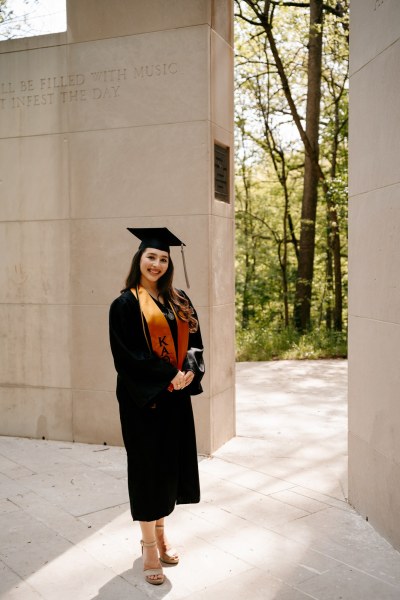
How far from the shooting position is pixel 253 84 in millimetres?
18953

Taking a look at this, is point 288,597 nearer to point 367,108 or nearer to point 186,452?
point 186,452

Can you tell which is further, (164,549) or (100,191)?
(100,191)

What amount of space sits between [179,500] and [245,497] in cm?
123

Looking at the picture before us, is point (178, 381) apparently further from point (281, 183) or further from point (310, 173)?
point (281, 183)

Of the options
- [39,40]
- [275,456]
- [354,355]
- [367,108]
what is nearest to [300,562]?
[354,355]

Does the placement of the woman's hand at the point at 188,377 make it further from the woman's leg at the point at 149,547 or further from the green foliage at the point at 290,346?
the green foliage at the point at 290,346

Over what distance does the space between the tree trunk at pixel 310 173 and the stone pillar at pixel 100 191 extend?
30.0 ft

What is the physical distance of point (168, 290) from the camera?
395 centimetres

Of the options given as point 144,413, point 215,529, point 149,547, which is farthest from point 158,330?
point 215,529

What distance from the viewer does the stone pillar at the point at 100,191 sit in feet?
19.6

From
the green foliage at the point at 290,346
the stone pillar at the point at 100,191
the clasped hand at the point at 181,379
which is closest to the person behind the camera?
the clasped hand at the point at 181,379

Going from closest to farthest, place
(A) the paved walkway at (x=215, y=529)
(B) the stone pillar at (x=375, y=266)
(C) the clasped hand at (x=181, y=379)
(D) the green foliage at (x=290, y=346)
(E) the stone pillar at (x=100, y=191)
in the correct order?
(A) the paved walkway at (x=215, y=529)
(C) the clasped hand at (x=181, y=379)
(B) the stone pillar at (x=375, y=266)
(E) the stone pillar at (x=100, y=191)
(D) the green foliage at (x=290, y=346)

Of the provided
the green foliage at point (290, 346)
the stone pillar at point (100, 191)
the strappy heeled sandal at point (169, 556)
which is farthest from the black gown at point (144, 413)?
the green foliage at point (290, 346)

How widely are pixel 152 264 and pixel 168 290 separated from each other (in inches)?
8.2
